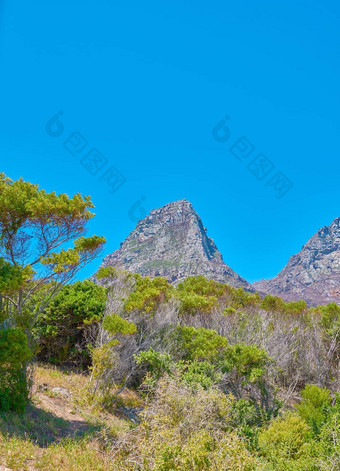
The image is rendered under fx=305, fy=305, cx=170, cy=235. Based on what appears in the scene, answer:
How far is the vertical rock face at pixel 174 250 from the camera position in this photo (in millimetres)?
138875

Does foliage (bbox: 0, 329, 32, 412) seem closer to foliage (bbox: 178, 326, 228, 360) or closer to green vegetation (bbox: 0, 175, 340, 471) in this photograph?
green vegetation (bbox: 0, 175, 340, 471)

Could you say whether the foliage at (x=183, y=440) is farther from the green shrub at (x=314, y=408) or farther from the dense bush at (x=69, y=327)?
the dense bush at (x=69, y=327)

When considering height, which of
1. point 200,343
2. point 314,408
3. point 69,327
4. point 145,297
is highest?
point 314,408

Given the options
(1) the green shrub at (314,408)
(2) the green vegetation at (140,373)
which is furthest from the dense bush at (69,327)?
(1) the green shrub at (314,408)

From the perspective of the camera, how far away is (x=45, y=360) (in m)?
13.9

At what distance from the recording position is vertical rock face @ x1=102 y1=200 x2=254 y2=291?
139 metres

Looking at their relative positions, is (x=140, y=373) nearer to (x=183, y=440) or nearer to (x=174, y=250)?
(x=183, y=440)

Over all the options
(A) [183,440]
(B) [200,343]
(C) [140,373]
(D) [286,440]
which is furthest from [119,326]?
(D) [286,440]

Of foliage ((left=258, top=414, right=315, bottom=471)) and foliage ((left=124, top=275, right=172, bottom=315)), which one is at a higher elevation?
foliage ((left=124, top=275, right=172, bottom=315))

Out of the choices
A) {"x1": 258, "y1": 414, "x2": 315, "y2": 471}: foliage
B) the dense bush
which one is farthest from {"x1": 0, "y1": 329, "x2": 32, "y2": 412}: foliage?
{"x1": 258, "y1": 414, "x2": 315, "y2": 471}: foliage

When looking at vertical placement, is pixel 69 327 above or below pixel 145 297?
below

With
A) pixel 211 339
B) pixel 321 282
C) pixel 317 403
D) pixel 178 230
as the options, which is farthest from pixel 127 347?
pixel 321 282

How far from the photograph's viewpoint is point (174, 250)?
163 meters

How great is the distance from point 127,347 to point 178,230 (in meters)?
168
